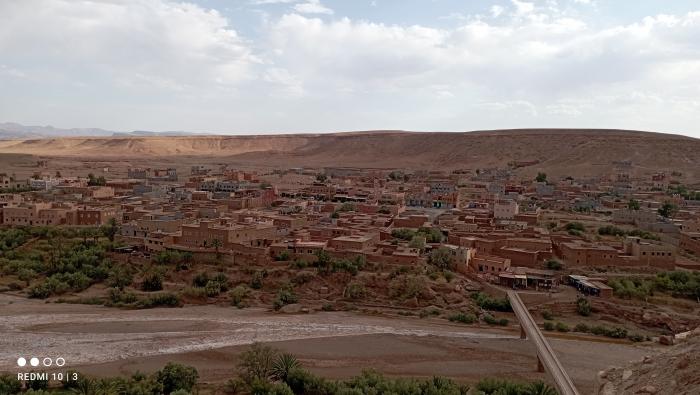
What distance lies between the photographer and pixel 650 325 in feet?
74.6

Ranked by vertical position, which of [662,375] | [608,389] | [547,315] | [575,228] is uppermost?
[662,375]

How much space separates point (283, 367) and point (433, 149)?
99446 millimetres

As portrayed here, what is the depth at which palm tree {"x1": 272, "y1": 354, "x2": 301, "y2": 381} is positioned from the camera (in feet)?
55.6

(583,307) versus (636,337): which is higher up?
(583,307)

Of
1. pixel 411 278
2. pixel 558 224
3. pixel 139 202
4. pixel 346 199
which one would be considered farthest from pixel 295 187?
pixel 411 278

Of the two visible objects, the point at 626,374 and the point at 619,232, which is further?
the point at 619,232

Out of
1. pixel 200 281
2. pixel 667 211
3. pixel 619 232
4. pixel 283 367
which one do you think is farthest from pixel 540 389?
pixel 667 211

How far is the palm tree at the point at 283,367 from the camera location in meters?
17.0

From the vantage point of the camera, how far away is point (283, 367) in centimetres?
1722

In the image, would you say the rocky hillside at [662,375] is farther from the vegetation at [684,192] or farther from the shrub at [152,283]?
the vegetation at [684,192]

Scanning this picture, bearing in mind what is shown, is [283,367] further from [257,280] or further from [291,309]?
[257,280]

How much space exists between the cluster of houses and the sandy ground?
4822 mm

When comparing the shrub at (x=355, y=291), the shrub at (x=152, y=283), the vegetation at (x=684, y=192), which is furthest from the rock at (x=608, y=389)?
the vegetation at (x=684, y=192)

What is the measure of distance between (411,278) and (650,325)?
9913mm
